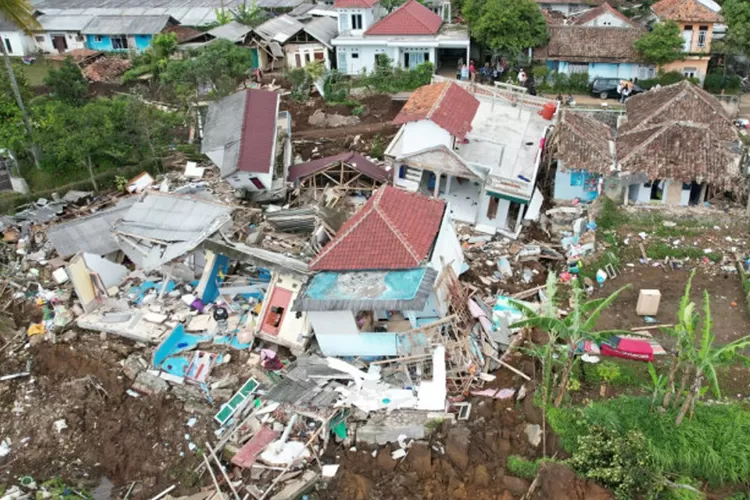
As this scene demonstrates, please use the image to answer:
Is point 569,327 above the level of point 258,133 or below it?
below

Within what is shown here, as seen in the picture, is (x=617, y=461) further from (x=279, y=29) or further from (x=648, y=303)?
(x=279, y=29)

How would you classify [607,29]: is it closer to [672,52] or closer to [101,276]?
[672,52]

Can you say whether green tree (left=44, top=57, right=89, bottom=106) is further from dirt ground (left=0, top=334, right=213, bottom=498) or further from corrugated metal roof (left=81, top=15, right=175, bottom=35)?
dirt ground (left=0, top=334, right=213, bottom=498)

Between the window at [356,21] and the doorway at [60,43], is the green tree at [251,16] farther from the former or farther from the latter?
the doorway at [60,43]

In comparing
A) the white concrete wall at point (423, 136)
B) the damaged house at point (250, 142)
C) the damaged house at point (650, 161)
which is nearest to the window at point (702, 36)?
the damaged house at point (650, 161)

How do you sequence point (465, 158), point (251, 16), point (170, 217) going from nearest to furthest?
1. point (170, 217)
2. point (465, 158)
3. point (251, 16)

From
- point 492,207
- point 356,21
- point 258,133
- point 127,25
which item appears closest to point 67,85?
point 258,133
